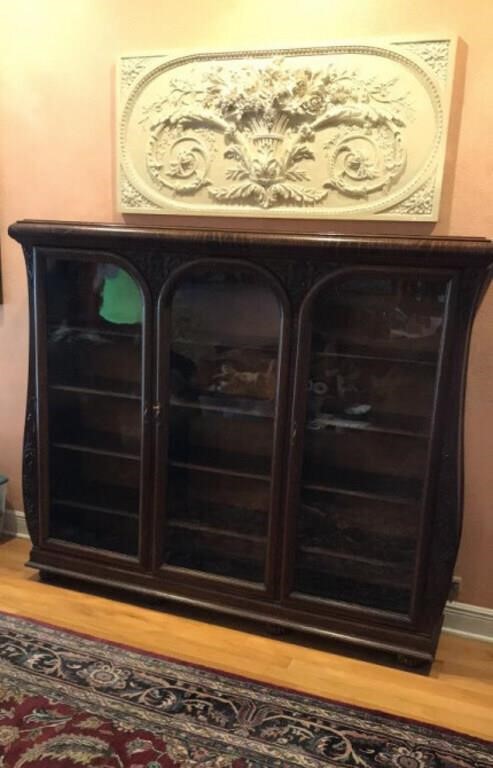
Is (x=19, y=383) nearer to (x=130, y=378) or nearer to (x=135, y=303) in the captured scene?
(x=130, y=378)

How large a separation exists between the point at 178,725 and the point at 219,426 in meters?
1.08

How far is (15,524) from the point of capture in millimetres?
3098

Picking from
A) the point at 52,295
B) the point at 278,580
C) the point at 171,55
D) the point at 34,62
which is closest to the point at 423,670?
the point at 278,580

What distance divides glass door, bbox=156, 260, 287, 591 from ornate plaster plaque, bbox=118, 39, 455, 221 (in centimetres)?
43

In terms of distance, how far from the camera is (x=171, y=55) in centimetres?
239

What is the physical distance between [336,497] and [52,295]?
4.52 feet

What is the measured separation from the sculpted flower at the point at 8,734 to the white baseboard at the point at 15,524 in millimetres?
1360

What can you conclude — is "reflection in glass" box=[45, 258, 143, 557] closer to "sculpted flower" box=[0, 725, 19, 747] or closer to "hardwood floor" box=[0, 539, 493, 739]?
"hardwood floor" box=[0, 539, 493, 739]

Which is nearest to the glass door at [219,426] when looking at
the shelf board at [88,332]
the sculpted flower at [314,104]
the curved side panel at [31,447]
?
the shelf board at [88,332]

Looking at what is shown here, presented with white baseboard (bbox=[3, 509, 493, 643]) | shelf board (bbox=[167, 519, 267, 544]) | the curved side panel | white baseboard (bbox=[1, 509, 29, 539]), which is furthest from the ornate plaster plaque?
white baseboard (bbox=[1, 509, 29, 539])

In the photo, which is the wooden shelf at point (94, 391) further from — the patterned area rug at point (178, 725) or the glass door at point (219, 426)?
the patterned area rug at point (178, 725)

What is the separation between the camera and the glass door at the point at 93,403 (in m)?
2.40

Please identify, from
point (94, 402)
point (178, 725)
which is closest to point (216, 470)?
point (94, 402)

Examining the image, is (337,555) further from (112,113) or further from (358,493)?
(112,113)
